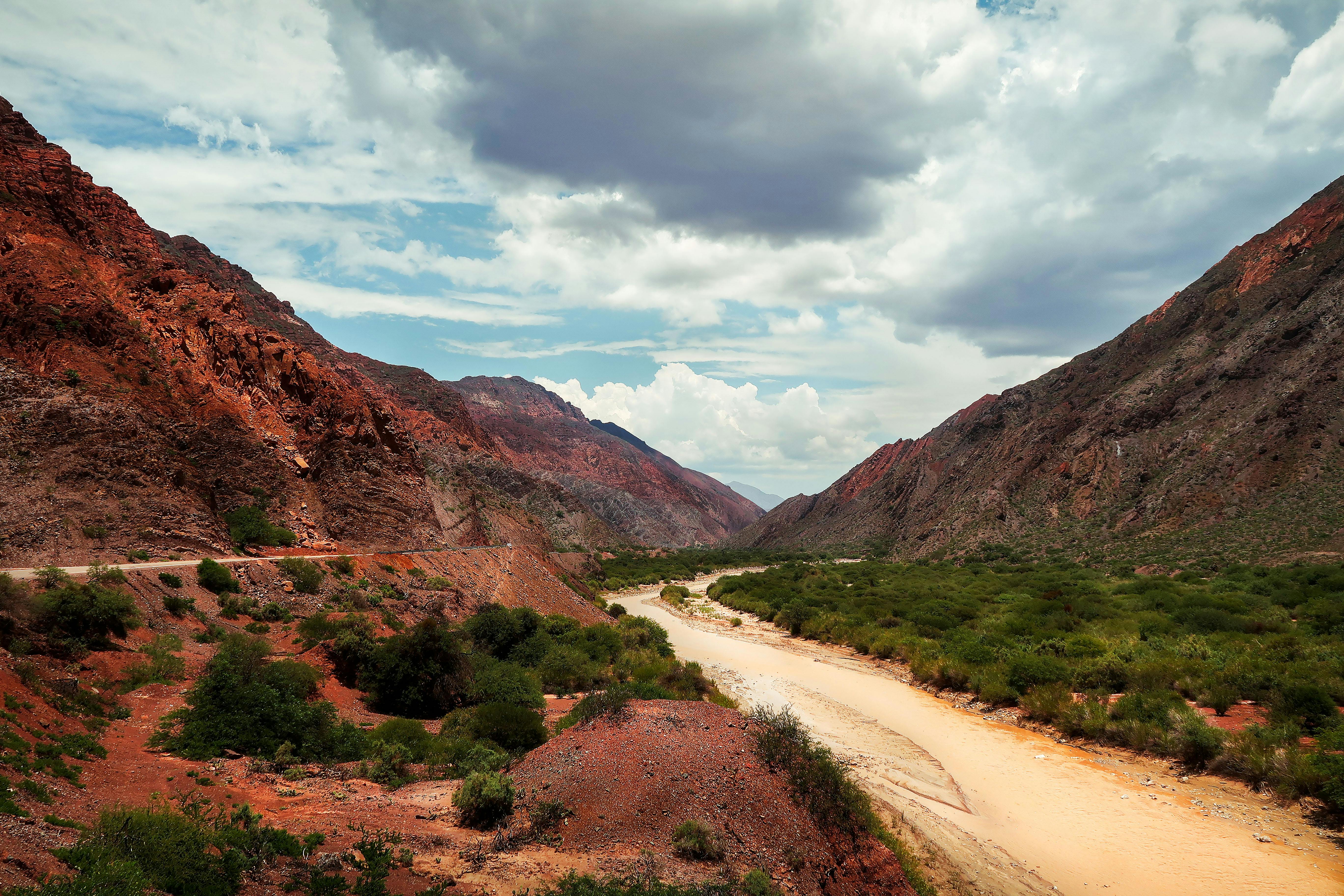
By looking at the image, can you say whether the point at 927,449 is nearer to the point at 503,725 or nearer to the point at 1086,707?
the point at 1086,707

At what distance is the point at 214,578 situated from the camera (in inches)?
693

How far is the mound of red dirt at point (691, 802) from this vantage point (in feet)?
28.1

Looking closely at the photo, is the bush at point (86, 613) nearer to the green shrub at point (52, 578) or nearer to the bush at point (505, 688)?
the green shrub at point (52, 578)

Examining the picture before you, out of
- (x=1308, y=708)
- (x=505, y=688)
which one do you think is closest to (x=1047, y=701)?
(x=1308, y=708)

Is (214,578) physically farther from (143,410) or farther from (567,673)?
(567,673)

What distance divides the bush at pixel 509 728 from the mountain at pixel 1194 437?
49305mm

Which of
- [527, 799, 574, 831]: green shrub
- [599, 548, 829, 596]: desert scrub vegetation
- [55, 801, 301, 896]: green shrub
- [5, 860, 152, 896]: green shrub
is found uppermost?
[5, 860, 152, 896]: green shrub

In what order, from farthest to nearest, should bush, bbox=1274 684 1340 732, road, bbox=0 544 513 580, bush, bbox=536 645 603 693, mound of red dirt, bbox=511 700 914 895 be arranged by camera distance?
bush, bbox=536 645 603 693 → road, bbox=0 544 513 580 → bush, bbox=1274 684 1340 732 → mound of red dirt, bbox=511 700 914 895

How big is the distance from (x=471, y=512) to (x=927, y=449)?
94.9 metres

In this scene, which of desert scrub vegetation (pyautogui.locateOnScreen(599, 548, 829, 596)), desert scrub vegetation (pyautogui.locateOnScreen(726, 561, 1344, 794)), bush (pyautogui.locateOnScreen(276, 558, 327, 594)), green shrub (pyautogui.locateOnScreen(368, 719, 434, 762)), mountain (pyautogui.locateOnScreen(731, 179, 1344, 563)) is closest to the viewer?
green shrub (pyautogui.locateOnScreen(368, 719, 434, 762))

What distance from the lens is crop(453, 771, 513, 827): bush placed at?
882cm

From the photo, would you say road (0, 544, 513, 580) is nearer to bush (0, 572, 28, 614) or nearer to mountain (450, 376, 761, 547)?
bush (0, 572, 28, 614)

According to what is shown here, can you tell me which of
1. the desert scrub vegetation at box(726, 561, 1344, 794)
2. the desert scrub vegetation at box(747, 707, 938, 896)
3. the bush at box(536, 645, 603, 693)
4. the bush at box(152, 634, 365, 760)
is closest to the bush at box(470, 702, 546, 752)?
the bush at box(152, 634, 365, 760)

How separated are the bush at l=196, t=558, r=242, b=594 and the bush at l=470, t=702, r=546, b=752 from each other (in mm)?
9751
